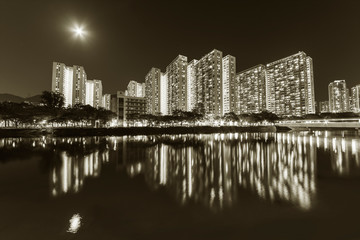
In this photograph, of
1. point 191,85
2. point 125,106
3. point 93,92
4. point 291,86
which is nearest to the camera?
point 125,106

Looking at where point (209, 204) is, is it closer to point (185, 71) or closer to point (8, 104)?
point (8, 104)

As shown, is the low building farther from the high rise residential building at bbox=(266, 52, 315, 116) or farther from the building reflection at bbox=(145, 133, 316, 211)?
the high rise residential building at bbox=(266, 52, 315, 116)

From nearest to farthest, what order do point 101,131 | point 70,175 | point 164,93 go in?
point 70,175, point 101,131, point 164,93

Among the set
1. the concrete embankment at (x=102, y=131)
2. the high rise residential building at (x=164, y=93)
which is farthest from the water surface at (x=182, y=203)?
the high rise residential building at (x=164, y=93)

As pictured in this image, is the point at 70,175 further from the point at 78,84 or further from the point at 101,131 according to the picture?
the point at 78,84

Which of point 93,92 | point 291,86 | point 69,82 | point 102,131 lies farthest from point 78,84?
point 291,86

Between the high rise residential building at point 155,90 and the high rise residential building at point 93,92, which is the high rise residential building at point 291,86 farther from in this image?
the high rise residential building at point 93,92

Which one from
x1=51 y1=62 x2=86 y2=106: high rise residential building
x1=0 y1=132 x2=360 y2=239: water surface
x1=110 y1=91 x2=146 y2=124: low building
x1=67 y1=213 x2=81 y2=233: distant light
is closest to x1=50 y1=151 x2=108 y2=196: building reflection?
x1=0 y1=132 x2=360 y2=239: water surface
